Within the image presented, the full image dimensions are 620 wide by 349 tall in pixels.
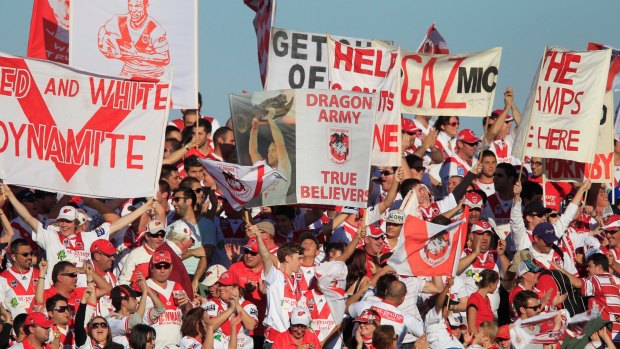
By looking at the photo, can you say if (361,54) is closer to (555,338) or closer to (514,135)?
(514,135)

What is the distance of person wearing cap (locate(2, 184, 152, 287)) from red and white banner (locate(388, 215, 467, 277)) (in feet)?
10.6

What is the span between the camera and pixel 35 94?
60.8 ft

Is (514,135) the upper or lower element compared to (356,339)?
upper

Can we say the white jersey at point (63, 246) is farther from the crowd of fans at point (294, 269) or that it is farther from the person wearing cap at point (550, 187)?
the person wearing cap at point (550, 187)

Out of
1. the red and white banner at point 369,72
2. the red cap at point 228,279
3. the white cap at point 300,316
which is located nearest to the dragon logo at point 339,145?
the red and white banner at point 369,72

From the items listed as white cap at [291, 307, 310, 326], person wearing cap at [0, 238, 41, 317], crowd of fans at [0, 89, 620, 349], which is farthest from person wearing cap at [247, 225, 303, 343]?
person wearing cap at [0, 238, 41, 317]

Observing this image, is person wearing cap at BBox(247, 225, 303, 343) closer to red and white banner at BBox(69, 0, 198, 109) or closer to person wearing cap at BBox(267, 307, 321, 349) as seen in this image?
person wearing cap at BBox(267, 307, 321, 349)

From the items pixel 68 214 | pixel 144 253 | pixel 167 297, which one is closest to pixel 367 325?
pixel 167 297

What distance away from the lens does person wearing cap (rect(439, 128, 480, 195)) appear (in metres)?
21.3

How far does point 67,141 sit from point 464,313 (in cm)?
474

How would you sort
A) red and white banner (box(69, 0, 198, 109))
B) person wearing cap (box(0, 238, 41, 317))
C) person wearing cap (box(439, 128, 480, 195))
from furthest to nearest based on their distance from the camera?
person wearing cap (box(439, 128, 480, 195)), red and white banner (box(69, 0, 198, 109)), person wearing cap (box(0, 238, 41, 317))

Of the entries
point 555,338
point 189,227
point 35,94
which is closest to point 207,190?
point 189,227

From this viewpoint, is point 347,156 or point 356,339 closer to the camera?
point 356,339

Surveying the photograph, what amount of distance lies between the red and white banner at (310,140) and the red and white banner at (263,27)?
2295 mm
